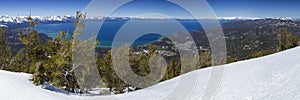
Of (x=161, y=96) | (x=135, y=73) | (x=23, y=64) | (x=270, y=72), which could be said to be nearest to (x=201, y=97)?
(x=161, y=96)

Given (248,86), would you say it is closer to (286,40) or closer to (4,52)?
(286,40)

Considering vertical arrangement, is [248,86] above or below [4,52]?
above

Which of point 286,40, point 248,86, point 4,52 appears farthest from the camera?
point 286,40

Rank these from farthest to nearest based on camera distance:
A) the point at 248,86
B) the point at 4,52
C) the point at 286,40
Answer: the point at 286,40 < the point at 4,52 < the point at 248,86

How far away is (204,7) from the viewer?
1187cm

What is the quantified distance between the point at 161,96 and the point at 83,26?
847 centimetres

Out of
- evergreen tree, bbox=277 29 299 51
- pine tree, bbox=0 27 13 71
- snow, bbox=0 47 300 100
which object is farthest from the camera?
evergreen tree, bbox=277 29 299 51

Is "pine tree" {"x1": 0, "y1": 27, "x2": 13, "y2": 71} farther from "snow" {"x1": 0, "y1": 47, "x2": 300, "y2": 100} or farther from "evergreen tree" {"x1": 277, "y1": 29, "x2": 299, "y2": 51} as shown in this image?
"evergreen tree" {"x1": 277, "y1": 29, "x2": 299, "y2": 51}

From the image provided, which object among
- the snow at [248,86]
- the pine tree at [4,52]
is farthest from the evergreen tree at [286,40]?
the pine tree at [4,52]

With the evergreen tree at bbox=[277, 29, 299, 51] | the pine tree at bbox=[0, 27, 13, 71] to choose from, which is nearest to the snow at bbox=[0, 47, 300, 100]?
the pine tree at bbox=[0, 27, 13, 71]

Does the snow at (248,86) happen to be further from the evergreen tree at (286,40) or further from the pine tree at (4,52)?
the evergreen tree at (286,40)

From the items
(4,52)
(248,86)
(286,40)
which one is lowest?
(4,52)

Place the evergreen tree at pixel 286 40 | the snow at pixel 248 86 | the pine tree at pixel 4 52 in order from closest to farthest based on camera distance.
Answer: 1. the snow at pixel 248 86
2. the pine tree at pixel 4 52
3. the evergreen tree at pixel 286 40

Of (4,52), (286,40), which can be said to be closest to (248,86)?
(286,40)
